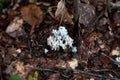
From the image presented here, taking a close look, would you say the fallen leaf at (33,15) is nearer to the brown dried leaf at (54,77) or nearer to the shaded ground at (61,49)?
the shaded ground at (61,49)

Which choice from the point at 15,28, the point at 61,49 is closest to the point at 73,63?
the point at 61,49

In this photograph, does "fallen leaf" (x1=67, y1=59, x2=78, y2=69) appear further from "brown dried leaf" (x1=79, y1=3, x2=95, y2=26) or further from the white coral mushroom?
"brown dried leaf" (x1=79, y1=3, x2=95, y2=26)

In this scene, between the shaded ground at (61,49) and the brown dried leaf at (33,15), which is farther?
the brown dried leaf at (33,15)

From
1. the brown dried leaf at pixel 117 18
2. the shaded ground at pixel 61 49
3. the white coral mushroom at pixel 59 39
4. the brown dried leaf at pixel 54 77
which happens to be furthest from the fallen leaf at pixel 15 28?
the brown dried leaf at pixel 117 18

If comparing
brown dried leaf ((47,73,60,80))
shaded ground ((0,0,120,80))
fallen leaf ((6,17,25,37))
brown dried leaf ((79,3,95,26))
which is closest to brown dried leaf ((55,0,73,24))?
shaded ground ((0,0,120,80))

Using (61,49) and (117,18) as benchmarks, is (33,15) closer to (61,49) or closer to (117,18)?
(61,49)

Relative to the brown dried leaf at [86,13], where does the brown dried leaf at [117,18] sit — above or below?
below

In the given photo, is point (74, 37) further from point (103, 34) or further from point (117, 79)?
point (117, 79)
